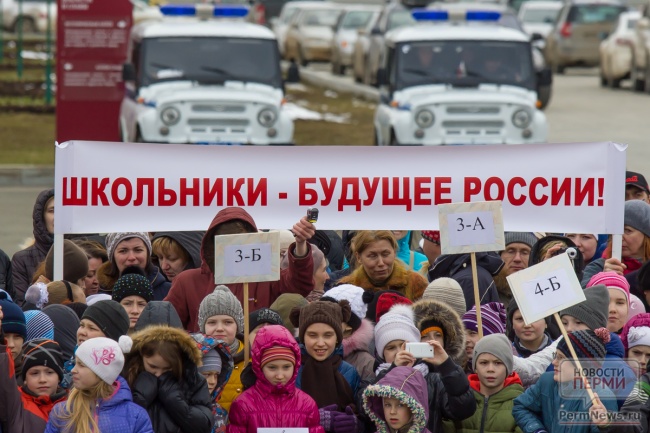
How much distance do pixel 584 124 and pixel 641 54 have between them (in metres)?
4.81

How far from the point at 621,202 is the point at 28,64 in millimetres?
33240

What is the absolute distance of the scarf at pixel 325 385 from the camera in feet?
22.4

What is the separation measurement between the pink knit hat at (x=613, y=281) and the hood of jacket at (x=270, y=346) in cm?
185

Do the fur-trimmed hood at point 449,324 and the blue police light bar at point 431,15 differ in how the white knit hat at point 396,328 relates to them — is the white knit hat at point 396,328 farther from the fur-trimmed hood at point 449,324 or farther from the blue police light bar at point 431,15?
the blue police light bar at point 431,15

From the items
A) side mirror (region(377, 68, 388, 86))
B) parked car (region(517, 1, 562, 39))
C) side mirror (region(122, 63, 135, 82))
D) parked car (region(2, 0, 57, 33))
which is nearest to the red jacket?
side mirror (region(122, 63, 135, 82))

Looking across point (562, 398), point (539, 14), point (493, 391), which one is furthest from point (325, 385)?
point (539, 14)

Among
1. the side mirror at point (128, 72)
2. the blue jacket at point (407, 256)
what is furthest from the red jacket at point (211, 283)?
the side mirror at point (128, 72)

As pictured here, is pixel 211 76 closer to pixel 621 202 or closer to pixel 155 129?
pixel 155 129

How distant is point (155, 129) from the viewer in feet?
56.8

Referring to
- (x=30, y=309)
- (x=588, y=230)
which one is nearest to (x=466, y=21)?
(x=588, y=230)

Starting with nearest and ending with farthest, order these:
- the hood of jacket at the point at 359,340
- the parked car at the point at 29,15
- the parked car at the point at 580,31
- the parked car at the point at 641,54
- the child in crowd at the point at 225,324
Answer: the child in crowd at the point at 225,324 → the hood of jacket at the point at 359,340 → the parked car at the point at 641,54 → the parked car at the point at 580,31 → the parked car at the point at 29,15

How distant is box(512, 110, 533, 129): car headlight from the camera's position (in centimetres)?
1778

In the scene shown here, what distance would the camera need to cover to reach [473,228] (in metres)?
7.73

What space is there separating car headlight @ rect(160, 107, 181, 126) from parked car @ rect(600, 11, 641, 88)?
1670 centimetres
